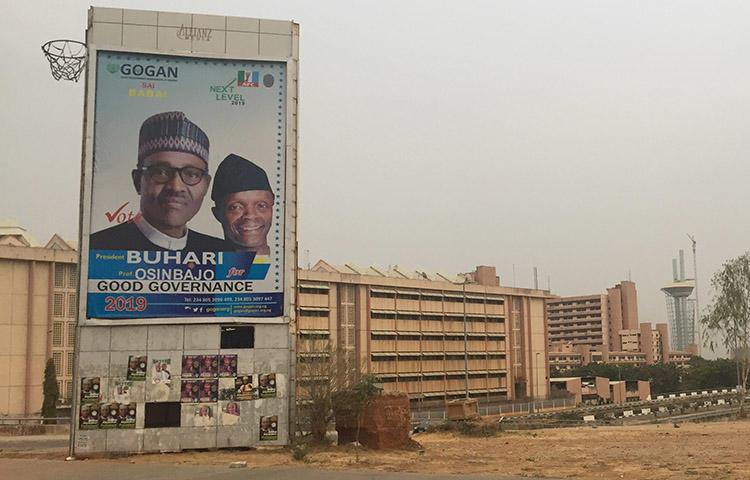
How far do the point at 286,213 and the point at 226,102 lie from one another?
522cm

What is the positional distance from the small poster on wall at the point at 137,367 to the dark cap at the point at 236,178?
22.9 ft

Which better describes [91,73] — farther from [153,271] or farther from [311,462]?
[311,462]

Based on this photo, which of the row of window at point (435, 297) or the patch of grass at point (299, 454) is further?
the row of window at point (435, 297)

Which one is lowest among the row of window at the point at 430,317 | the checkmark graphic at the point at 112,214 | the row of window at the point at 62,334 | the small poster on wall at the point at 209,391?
the small poster on wall at the point at 209,391

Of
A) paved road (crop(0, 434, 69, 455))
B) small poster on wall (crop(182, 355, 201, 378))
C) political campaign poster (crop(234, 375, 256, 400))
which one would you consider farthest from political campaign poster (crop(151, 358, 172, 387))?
paved road (crop(0, 434, 69, 455))

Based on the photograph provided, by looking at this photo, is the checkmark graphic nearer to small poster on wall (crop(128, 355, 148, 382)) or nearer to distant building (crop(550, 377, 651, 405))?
small poster on wall (crop(128, 355, 148, 382))

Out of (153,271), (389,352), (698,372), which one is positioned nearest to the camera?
(153,271)

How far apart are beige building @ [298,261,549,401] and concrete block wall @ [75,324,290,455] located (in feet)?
167

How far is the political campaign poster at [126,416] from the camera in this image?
2973cm

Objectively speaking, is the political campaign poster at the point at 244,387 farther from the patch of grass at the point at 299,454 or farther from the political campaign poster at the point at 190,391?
the patch of grass at the point at 299,454

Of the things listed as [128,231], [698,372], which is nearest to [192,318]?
[128,231]

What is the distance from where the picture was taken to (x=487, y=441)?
3878 centimetres

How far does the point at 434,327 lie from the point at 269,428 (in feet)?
237

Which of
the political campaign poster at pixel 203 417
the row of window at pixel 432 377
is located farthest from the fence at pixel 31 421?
the row of window at pixel 432 377
